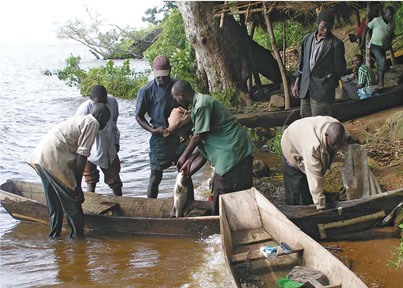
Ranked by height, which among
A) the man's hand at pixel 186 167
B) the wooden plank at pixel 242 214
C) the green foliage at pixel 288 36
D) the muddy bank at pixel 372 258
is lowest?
the muddy bank at pixel 372 258

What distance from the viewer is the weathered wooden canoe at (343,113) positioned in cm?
866

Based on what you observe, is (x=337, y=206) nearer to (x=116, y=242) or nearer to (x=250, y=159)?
(x=250, y=159)

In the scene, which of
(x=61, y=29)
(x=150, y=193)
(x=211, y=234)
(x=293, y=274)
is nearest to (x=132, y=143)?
(x=150, y=193)

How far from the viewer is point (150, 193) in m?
5.98

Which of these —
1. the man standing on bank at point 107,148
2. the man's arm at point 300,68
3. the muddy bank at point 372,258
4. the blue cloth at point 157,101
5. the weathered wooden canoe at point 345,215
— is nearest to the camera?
the muddy bank at point 372,258

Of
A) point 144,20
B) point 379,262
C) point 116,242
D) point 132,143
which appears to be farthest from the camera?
point 144,20

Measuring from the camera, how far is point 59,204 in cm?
523

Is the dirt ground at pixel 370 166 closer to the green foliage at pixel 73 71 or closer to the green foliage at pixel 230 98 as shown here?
the green foliage at pixel 230 98

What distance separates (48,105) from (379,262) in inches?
633

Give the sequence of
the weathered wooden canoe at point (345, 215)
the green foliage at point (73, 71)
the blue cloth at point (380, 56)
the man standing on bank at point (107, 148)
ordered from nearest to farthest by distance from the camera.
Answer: the weathered wooden canoe at point (345, 215) → the man standing on bank at point (107, 148) → the blue cloth at point (380, 56) → the green foliage at point (73, 71)

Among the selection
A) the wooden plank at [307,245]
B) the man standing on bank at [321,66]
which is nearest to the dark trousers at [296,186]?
the wooden plank at [307,245]

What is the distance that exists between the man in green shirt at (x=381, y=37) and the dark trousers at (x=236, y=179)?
5.73 meters

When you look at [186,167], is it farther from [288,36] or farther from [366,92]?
[288,36]

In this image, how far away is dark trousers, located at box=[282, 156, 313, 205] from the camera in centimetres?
493
